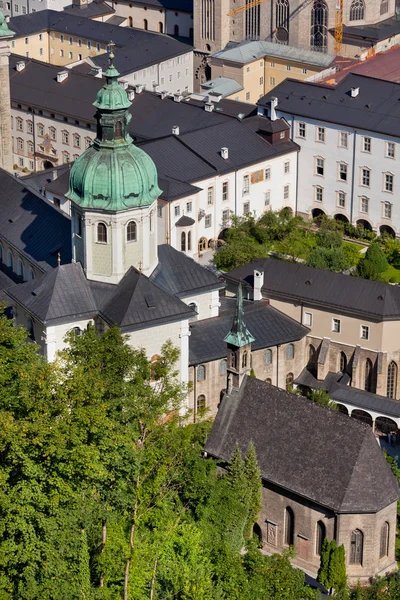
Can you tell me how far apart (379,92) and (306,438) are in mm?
54623

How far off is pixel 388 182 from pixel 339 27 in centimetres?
3522

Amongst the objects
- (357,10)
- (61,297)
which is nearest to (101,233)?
(61,297)

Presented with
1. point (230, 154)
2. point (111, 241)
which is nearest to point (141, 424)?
point (111, 241)

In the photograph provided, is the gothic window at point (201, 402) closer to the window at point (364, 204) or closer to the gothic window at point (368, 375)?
the gothic window at point (368, 375)

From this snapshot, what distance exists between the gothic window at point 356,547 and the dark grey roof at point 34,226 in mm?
28670

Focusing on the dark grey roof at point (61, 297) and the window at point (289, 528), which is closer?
the window at point (289, 528)

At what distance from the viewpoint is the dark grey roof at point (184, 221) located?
12200cm

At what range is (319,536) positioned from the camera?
8306 cm

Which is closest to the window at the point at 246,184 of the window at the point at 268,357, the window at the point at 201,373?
the window at the point at 268,357

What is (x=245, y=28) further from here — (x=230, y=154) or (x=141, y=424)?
(x=141, y=424)

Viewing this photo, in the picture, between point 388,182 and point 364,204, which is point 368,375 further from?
point 364,204

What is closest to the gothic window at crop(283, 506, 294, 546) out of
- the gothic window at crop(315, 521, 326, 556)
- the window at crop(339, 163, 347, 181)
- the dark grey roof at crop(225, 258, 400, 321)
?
the gothic window at crop(315, 521, 326, 556)

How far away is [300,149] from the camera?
131750mm

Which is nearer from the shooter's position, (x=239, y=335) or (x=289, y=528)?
(x=289, y=528)
